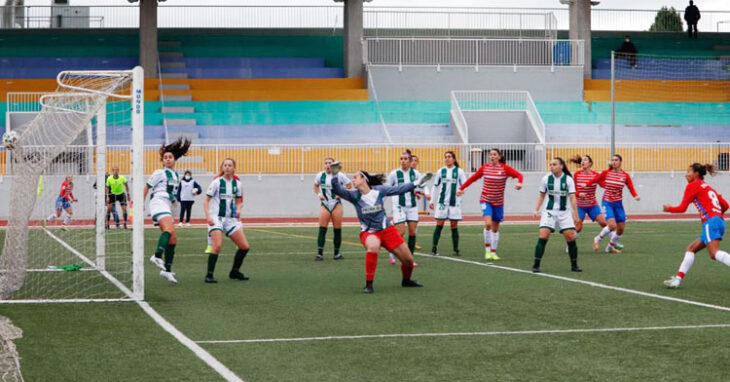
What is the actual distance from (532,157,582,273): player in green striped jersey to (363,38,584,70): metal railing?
2927cm

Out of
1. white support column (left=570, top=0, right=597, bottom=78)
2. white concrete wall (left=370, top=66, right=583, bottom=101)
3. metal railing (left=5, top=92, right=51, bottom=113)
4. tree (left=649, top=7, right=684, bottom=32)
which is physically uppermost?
tree (left=649, top=7, right=684, bottom=32)

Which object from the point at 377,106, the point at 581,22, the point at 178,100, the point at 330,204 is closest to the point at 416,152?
the point at 377,106

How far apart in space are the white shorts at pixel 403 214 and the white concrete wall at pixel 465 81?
85.8ft

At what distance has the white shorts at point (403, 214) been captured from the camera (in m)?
17.9

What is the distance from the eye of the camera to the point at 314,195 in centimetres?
3656

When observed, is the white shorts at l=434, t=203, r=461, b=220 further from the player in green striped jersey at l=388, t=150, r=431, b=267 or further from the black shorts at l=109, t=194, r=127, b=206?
the black shorts at l=109, t=194, r=127, b=206

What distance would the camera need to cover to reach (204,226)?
31.7 meters

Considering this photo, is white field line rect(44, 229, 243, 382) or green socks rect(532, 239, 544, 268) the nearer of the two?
white field line rect(44, 229, 243, 382)

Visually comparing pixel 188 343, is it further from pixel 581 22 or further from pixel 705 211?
pixel 581 22

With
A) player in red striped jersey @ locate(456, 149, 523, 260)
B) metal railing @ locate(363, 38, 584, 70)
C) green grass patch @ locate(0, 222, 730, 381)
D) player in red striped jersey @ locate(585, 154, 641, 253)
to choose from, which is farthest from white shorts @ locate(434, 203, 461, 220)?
metal railing @ locate(363, 38, 584, 70)

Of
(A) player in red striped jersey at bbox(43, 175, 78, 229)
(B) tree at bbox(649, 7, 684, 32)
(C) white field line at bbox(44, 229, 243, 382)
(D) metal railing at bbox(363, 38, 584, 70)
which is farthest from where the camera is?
(B) tree at bbox(649, 7, 684, 32)

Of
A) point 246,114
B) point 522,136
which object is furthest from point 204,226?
point 522,136

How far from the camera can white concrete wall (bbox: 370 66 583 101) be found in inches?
1752

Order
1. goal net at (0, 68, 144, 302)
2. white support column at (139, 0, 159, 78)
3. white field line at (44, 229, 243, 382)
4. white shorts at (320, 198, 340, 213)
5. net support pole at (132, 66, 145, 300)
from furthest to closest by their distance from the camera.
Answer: white support column at (139, 0, 159, 78) → white shorts at (320, 198, 340, 213) → goal net at (0, 68, 144, 302) → net support pole at (132, 66, 145, 300) → white field line at (44, 229, 243, 382)
